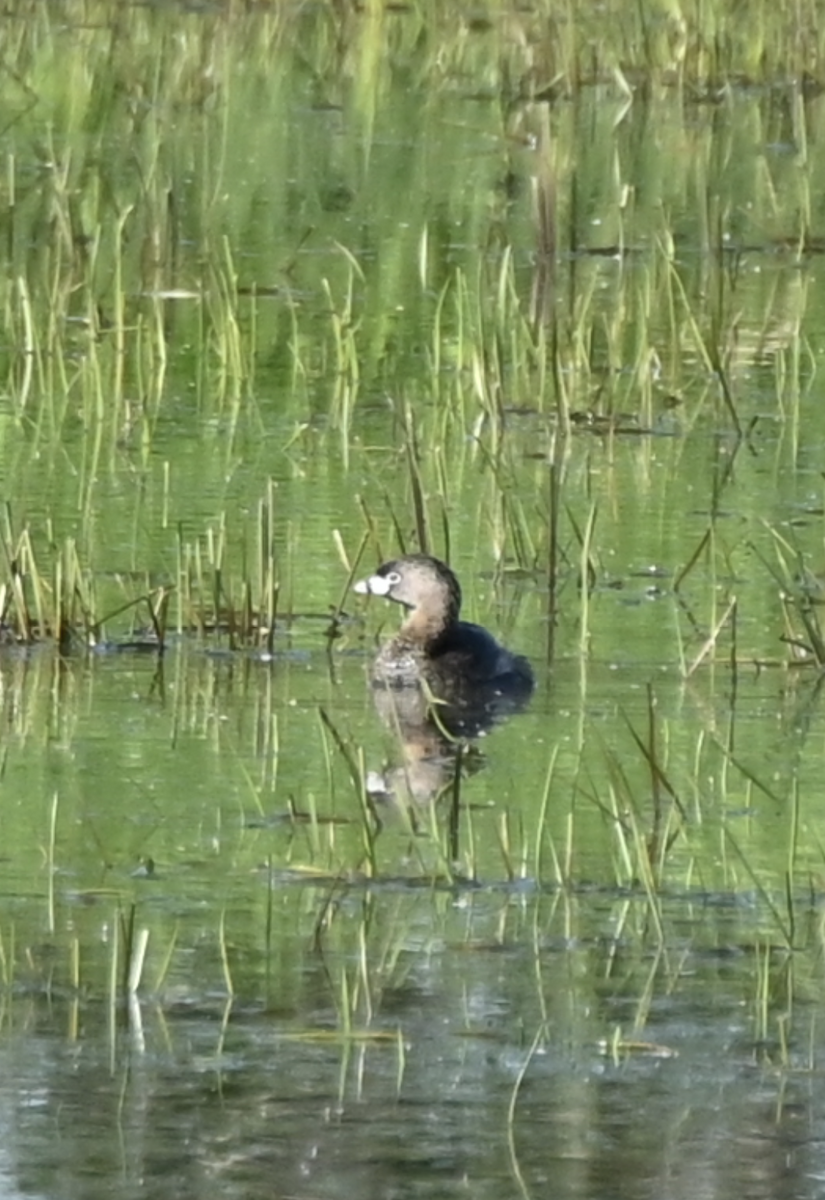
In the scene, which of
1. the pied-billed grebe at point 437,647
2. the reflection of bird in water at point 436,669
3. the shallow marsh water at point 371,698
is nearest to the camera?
the shallow marsh water at point 371,698

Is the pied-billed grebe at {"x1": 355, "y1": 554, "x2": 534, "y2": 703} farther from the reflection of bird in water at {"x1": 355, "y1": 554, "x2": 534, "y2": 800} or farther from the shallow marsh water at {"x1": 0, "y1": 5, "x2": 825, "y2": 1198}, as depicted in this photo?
the shallow marsh water at {"x1": 0, "y1": 5, "x2": 825, "y2": 1198}

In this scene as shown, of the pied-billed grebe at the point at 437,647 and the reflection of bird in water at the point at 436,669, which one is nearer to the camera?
the reflection of bird in water at the point at 436,669

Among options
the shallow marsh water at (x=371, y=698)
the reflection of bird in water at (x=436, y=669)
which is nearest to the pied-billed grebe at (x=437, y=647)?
the reflection of bird in water at (x=436, y=669)

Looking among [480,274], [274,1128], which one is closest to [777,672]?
[274,1128]

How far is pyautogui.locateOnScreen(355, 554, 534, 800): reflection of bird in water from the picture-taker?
719cm

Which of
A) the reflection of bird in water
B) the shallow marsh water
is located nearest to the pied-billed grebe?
the reflection of bird in water

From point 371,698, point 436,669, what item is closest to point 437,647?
point 436,669

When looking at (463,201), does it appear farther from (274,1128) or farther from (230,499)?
(274,1128)

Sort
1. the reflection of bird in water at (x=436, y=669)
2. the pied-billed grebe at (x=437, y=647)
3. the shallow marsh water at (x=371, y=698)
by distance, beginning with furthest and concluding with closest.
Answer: the pied-billed grebe at (x=437, y=647), the reflection of bird in water at (x=436, y=669), the shallow marsh water at (x=371, y=698)

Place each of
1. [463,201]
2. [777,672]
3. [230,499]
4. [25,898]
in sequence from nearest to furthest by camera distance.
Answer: [25,898]
[777,672]
[230,499]
[463,201]

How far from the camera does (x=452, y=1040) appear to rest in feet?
16.3

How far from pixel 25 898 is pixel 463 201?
859 centimetres

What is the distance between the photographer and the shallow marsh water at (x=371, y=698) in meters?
4.73

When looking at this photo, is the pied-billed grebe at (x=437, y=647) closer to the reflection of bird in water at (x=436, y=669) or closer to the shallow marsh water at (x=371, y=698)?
the reflection of bird in water at (x=436, y=669)
